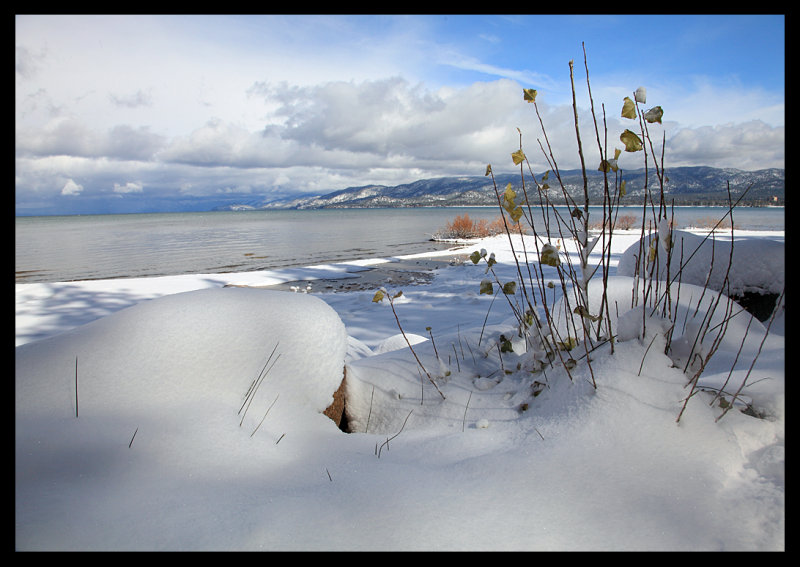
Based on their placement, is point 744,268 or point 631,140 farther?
point 744,268

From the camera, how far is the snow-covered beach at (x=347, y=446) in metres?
1.03

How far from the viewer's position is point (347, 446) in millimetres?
1556

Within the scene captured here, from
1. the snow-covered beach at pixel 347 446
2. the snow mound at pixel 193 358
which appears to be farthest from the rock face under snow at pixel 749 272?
the snow mound at pixel 193 358

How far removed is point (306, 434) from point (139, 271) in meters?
11.1

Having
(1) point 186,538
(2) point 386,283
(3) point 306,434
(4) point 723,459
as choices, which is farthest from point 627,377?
(2) point 386,283

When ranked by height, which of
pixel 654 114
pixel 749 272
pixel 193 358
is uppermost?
pixel 654 114

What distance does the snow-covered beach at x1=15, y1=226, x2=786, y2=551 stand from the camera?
1.03m

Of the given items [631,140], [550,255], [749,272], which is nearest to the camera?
[631,140]

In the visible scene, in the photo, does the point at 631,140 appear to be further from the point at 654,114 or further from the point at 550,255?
the point at 550,255

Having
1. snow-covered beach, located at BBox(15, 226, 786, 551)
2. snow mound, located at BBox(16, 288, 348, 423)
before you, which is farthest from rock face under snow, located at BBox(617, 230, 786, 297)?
snow mound, located at BBox(16, 288, 348, 423)

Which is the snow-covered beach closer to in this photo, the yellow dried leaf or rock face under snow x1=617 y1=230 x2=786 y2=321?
the yellow dried leaf

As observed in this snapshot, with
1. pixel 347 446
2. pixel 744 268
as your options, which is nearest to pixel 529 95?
pixel 347 446

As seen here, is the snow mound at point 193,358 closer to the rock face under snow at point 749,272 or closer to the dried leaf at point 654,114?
the dried leaf at point 654,114
